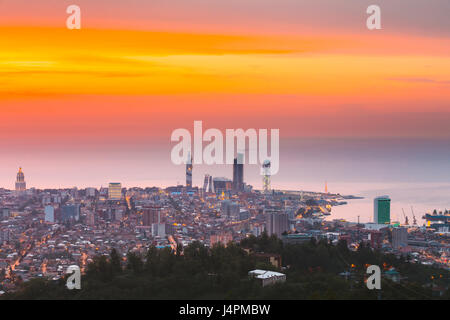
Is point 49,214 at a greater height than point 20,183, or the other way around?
point 20,183

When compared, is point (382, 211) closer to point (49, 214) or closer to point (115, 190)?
point (115, 190)

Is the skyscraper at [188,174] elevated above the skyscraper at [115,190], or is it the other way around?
the skyscraper at [188,174]

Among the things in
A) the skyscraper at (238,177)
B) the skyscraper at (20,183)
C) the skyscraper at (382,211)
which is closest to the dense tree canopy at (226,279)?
the skyscraper at (382,211)

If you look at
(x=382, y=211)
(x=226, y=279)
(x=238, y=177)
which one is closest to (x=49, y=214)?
(x=382, y=211)

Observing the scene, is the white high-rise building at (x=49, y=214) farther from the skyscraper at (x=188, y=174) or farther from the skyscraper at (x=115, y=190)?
the skyscraper at (x=188, y=174)

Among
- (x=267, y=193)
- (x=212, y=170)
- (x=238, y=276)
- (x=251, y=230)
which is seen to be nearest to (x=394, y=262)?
(x=238, y=276)

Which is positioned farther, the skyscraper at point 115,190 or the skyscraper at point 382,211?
the skyscraper at point 115,190
